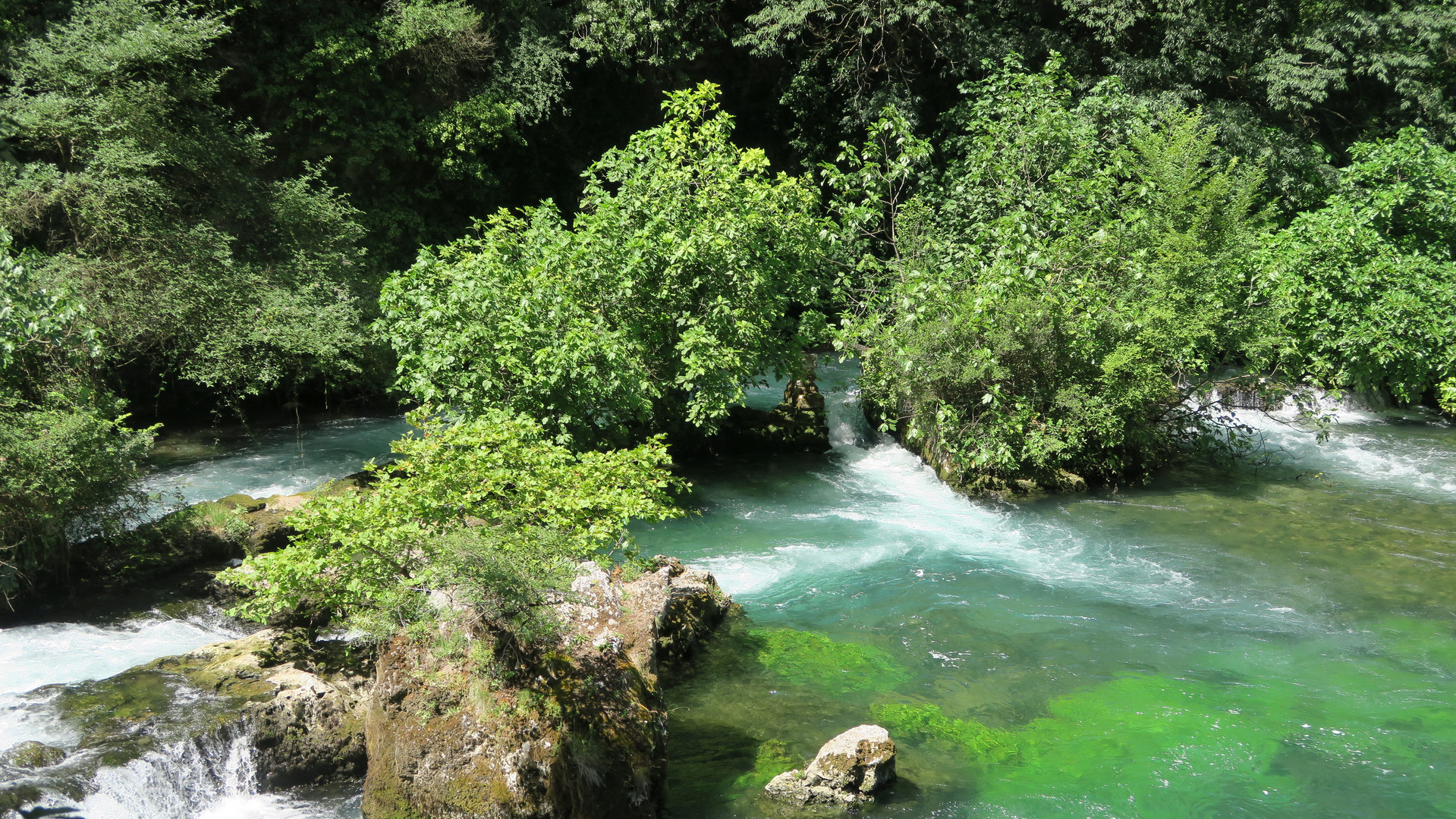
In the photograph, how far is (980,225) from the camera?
15.5 meters

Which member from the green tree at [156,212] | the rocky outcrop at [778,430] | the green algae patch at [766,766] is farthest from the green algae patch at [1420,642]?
the green tree at [156,212]

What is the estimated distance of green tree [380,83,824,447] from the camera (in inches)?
485

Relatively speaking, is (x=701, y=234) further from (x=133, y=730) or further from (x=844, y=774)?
(x=133, y=730)

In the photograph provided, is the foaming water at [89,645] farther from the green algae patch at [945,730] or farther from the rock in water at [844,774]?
the green algae patch at [945,730]

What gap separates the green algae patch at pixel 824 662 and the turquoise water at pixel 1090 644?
0.03m

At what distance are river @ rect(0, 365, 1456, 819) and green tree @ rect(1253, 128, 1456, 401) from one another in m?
3.68

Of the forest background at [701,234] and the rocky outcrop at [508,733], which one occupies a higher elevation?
the forest background at [701,234]

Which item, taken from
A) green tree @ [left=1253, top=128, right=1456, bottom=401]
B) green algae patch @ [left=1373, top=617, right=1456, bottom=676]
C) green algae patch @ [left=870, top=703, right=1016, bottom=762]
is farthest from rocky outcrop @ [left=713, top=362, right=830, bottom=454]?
green algae patch @ [left=1373, top=617, right=1456, bottom=676]

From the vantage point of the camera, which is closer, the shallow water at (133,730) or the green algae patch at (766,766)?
the shallow water at (133,730)

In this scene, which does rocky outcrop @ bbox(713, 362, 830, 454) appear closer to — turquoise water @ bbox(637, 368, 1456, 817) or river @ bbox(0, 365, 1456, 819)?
turquoise water @ bbox(637, 368, 1456, 817)

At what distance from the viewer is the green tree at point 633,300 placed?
40.4ft

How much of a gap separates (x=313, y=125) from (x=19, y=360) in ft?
39.5

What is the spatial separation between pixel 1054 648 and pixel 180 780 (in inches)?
295

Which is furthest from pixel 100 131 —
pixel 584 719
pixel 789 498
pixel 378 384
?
pixel 584 719
